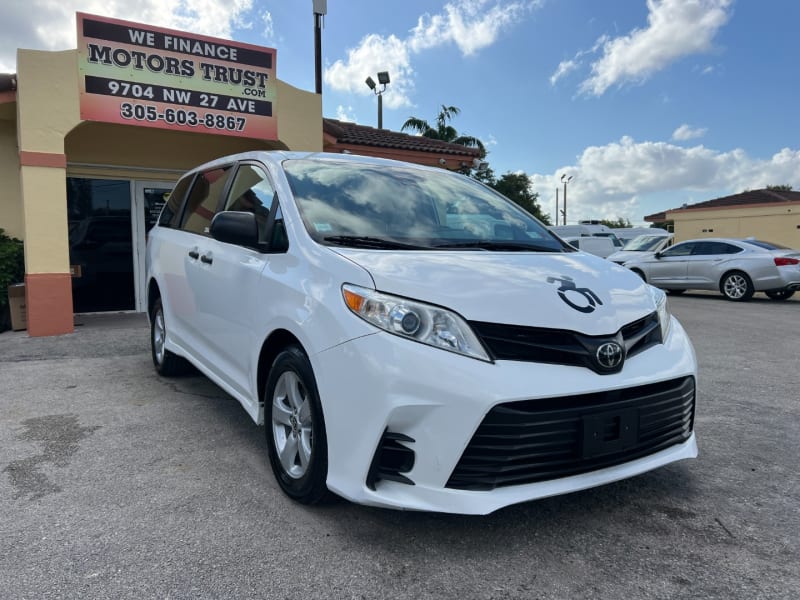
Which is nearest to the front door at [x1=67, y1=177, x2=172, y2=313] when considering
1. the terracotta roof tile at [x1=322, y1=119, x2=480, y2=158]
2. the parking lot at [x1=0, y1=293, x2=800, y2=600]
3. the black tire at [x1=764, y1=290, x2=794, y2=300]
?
the terracotta roof tile at [x1=322, y1=119, x2=480, y2=158]

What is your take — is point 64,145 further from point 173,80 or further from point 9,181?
point 173,80

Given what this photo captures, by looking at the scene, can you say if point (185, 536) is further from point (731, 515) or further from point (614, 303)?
point (731, 515)

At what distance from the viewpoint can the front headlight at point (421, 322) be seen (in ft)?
7.51

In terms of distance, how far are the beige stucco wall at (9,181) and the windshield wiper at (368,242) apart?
8.29m

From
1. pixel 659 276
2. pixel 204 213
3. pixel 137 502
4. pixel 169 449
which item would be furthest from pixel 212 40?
pixel 659 276

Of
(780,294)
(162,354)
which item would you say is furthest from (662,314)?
(780,294)

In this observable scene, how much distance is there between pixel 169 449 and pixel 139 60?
6.09 metres

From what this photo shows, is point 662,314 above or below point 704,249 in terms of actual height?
below

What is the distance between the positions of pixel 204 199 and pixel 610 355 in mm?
3194

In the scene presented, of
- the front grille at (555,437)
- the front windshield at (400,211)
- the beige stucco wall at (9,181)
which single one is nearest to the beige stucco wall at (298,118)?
the beige stucco wall at (9,181)

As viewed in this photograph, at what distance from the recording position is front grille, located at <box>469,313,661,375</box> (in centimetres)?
231

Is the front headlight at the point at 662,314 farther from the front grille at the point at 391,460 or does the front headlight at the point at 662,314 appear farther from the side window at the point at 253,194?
the side window at the point at 253,194

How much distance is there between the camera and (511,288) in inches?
98.0

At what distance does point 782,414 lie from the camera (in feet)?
14.3
